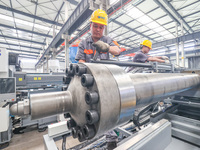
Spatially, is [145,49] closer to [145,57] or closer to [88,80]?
[145,57]

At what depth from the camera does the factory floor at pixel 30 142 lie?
78.5 inches

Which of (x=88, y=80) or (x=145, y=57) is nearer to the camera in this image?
(x=88, y=80)

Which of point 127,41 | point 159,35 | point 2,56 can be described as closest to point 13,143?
point 2,56

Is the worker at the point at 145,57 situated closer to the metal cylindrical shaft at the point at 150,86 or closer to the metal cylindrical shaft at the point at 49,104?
the metal cylindrical shaft at the point at 150,86

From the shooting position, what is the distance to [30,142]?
214cm

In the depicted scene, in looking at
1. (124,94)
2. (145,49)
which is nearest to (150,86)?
(124,94)

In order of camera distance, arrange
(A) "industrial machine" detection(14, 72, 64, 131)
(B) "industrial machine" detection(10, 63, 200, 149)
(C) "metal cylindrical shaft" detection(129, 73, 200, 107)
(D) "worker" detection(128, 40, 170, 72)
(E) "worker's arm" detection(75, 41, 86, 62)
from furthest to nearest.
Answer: (A) "industrial machine" detection(14, 72, 64, 131), (D) "worker" detection(128, 40, 170, 72), (E) "worker's arm" detection(75, 41, 86, 62), (C) "metal cylindrical shaft" detection(129, 73, 200, 107), (B) "industrial machine" detection(10, 63, 200, 149)

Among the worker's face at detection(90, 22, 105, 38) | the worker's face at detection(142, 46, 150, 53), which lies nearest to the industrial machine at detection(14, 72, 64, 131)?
the worker's face at detection(90, 22, 105, 38)

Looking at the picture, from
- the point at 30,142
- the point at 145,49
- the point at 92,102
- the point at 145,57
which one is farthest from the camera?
the point at 145,49

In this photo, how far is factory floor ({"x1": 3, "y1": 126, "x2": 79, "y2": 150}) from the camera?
6.55ft

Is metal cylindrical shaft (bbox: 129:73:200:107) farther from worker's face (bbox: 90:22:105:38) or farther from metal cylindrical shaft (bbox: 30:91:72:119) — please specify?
worker's face (bbox: 90:22:105:38)

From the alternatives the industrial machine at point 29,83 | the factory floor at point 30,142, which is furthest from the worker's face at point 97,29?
the factory floor at point 30,142

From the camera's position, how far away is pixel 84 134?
10.2 inches

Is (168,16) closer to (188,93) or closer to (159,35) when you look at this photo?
(159,35)
